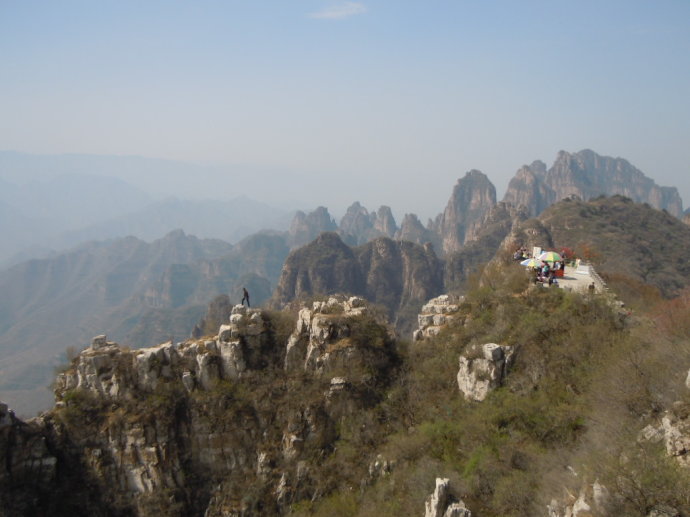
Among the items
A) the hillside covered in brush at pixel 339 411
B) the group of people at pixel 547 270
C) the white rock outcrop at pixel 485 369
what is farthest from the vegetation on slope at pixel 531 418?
the group of people at pixel 547 270

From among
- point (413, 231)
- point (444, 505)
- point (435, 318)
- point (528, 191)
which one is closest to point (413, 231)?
point (413, 231)

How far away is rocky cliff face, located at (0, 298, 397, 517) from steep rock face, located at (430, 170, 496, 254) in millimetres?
147166

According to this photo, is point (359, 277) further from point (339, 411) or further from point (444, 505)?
point (444, 505)

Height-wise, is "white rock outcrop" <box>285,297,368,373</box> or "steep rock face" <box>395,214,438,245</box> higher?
"steep rock face" <box>395,214,438,245</box>

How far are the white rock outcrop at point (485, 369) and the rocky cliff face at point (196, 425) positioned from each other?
12.9ft

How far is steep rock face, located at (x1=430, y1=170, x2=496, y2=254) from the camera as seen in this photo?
542 ft

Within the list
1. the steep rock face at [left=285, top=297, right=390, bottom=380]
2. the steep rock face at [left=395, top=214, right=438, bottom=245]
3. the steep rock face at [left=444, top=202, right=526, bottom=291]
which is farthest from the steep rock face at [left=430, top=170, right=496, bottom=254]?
the steep rock face at [left=285, top=297, right=390, bottom=380]

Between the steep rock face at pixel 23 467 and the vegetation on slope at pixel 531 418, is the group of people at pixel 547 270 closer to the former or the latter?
the vegetation on slope at pixel 531 418

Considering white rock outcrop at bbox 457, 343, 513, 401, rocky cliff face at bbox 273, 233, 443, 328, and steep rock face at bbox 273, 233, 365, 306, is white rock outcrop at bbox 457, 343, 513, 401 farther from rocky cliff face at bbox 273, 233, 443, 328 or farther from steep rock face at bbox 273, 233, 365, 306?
rocky cliff face at bbox 273, 233, 443, 328

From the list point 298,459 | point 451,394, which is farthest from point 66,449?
point 451,394

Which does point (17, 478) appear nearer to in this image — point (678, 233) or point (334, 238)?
point (334, 238)

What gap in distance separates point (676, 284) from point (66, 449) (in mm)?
69148

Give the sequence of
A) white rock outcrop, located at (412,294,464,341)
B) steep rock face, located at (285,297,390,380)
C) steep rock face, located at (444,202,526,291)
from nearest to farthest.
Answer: steep rock face, located at (285,297,390,380), white rock outcrop, located at (412,294,464,341), steep rock face, located at (444,202,526,291)

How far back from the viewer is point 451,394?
18516mm
